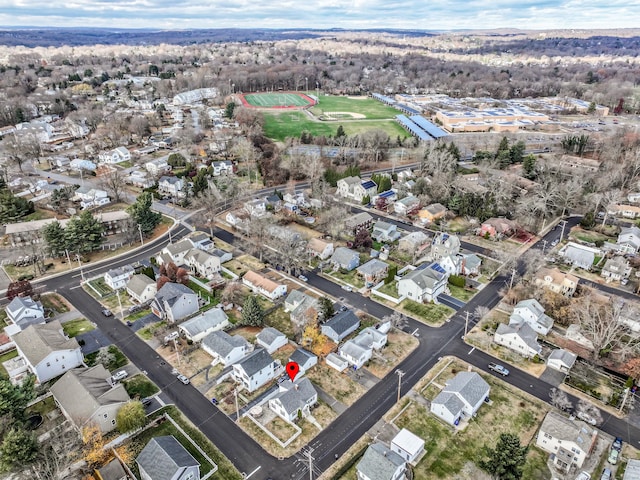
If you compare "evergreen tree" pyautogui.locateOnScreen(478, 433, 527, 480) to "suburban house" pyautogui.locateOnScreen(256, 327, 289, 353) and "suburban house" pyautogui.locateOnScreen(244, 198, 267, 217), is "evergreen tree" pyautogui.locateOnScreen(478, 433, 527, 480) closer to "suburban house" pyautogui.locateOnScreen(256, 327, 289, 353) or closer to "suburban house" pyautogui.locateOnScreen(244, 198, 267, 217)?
"suburban house" pyautogui.locateOnScreen(256, 327, 289, 353)

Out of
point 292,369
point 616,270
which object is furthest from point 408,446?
point 616,270

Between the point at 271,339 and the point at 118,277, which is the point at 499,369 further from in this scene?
the point at 118,277

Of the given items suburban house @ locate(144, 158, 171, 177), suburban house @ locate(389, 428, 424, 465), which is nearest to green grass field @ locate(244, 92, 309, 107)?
suburban house @ locate(144, 158, 171, 177)

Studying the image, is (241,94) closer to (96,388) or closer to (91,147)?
(91,147)

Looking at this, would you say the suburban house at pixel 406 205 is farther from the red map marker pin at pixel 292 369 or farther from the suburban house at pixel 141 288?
the suburban house at pixel 141 288

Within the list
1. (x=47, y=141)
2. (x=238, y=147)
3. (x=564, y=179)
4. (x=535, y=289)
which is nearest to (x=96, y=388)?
(x=535, y=289)

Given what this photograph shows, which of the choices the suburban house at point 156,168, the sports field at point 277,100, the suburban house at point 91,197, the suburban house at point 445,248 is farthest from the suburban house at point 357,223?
the sports field at point 277,100

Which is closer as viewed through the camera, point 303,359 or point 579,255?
point 303,359
